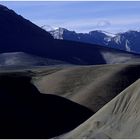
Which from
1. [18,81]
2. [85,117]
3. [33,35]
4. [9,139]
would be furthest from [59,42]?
[9,139]

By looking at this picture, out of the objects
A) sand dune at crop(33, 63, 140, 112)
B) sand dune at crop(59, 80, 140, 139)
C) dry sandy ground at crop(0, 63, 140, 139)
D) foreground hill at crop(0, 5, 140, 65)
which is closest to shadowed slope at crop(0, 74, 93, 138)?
dry sandy ground at crop(0, 63, 140, 139)

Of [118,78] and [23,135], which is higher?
[118,78]

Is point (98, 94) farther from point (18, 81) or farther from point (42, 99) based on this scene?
point (18, 81)

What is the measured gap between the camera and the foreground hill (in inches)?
5856

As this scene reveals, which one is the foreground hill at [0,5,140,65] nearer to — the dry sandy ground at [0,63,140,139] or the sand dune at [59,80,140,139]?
the dry sandy ground at [0,63,140,139]

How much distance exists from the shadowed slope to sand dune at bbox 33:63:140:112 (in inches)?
82.2

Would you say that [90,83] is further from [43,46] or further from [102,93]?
[43,46]

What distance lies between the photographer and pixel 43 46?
154375 mm

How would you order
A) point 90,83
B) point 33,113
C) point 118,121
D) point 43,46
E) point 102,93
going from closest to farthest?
point 118,121 → point 33,113 → point 102,93 → point 90,83 → point 43,46

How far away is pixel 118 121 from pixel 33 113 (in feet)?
49.8

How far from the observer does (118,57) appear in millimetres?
160625

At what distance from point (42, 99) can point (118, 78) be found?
11420mm

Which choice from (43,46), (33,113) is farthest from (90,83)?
(43,46)

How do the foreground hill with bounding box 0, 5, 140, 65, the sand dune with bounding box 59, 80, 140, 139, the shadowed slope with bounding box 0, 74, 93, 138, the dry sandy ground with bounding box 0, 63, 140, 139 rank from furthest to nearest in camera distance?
1. the foreground hill with bounding box 0, 5, 140, 65
2. the shadowed slope with bounding box 0, 74, 93, 138
3. the dry sandy ground with bounding box 0, 63, 140, 139
4. the sand dune with bounding box 59, 80, 140, 139
